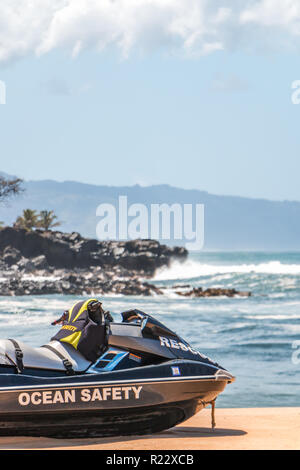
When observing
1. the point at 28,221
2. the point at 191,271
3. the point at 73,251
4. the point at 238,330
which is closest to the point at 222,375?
the point at 238,330

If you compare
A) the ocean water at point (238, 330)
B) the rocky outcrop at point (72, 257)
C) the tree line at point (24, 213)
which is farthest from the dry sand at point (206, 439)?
the tree line at point (24, 213)

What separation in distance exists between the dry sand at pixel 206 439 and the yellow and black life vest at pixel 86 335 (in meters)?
0.66

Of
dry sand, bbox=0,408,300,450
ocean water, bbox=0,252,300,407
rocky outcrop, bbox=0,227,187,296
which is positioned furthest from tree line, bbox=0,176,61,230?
dry sand, bbox=0,408,300,450

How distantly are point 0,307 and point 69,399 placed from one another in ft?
81.7

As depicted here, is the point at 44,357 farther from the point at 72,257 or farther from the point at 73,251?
the point at 73,251

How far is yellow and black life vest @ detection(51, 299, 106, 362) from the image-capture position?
19.6ft

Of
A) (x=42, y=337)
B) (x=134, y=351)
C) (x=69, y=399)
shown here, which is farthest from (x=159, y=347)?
(x=42, y=337)

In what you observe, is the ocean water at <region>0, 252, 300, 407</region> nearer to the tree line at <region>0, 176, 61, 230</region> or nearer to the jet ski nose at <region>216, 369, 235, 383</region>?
the jet ski nose at <region>216, 369, 235, 383</region>

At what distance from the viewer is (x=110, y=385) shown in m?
5.78

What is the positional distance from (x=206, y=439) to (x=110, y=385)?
951 mm

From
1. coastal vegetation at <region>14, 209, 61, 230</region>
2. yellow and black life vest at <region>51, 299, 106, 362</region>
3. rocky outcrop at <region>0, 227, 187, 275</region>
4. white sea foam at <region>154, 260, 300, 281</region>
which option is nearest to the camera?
yellow and black life vest at <region>51, 299, 106, 362</region>

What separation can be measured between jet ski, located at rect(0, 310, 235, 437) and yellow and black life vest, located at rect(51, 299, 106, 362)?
0.06 metres

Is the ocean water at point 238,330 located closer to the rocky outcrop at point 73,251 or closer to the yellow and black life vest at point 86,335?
the yellow and black life vest at point 86,335

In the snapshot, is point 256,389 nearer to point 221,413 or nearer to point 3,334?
point 221,413
